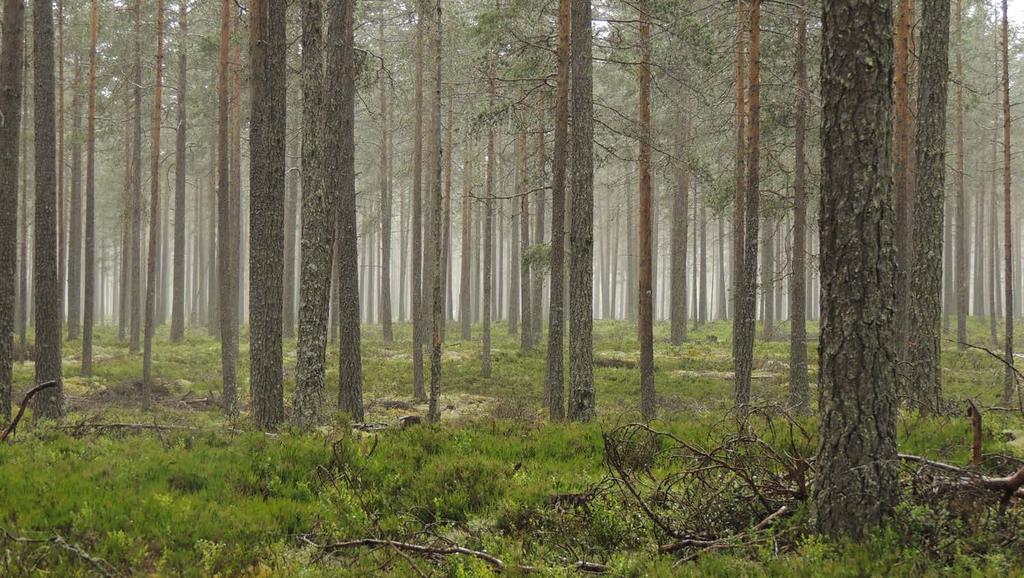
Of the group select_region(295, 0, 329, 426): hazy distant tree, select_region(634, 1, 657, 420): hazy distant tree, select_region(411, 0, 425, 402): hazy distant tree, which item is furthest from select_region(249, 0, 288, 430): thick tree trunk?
select_region(634, 1, 657, 420): hazy distant tree

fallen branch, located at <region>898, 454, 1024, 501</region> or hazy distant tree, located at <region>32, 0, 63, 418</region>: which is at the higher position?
hazy distant tree, located at <region>32, 0, 63, 418</region>

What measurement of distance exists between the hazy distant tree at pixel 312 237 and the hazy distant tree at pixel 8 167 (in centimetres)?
434

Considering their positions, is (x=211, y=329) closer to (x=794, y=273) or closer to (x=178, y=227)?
(x=178, y=227)

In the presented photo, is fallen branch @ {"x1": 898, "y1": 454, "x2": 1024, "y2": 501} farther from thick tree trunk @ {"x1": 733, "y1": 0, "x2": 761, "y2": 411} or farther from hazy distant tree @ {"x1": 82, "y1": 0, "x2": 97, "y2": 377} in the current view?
hazy distant tree @ {"x1": 82, "y1": 0, "x2": 97, "y2": 377}

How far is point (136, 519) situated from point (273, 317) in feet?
17.2

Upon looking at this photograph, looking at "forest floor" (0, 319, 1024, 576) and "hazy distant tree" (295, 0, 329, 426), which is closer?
"forest floor" (0, 319, 1024, 576)

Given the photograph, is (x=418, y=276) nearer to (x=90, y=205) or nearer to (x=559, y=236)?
(x=559, y=236)

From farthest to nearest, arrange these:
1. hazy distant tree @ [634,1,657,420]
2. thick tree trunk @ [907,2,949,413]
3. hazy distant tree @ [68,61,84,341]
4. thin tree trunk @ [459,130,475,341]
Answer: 1. thin tree trunk @ [459,130,475,341]
2. hazy distant tree @ [68,61,84,341]
3. hazy distant tree @ [634,1,657,420]
4. thick tree trunk @ [907,2,949,413]

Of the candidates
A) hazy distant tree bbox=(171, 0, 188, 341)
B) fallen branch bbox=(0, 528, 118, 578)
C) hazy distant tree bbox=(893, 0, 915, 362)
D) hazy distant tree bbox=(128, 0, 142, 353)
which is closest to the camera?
fallen branch bbox=(0, 528, 118, 578)

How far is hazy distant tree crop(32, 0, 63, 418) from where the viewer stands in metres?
11.2

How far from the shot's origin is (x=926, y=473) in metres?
5.46

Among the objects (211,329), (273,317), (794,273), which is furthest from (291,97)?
(794,273)

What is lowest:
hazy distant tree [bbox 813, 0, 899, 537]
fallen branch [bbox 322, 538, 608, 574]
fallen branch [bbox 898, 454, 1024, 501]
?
fallen branch [bbox 322, 538, 608, 574]

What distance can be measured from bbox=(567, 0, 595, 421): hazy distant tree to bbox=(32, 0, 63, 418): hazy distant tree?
8.98m
